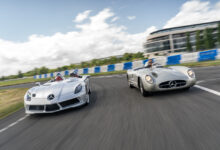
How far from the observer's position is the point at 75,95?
4.30 metres

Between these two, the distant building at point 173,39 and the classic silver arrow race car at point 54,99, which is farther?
the distant building at point 173,39

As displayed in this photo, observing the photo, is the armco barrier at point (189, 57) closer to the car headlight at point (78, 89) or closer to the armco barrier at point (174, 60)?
the armco barrier at point (174, 60)

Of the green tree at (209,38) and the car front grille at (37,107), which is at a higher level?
the green tree at (209,38)

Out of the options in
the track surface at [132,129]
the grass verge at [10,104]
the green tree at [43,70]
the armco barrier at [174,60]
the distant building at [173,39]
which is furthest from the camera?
the green tree at [43,70]

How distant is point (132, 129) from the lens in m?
2.63

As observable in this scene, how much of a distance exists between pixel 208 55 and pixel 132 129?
15.7 meters

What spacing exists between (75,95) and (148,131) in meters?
2.38

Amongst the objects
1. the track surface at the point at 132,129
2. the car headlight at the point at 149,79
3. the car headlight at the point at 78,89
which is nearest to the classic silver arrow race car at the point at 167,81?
the car headlight at the point at 149,79

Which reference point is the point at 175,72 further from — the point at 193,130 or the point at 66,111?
the point at 66,111

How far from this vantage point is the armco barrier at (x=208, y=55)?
49.4 ft

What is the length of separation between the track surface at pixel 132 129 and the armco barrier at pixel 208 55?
13.4m

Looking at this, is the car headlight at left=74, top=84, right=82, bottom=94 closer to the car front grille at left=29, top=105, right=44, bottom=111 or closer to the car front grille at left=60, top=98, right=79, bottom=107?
the car front grille at left=60, top=98, right=79, bottom=107

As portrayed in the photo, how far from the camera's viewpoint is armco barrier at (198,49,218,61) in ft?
49.4

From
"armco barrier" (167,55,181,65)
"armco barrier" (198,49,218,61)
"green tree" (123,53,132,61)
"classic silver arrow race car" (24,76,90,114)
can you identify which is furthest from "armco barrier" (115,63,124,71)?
"green tree" (123,53,132,61)
